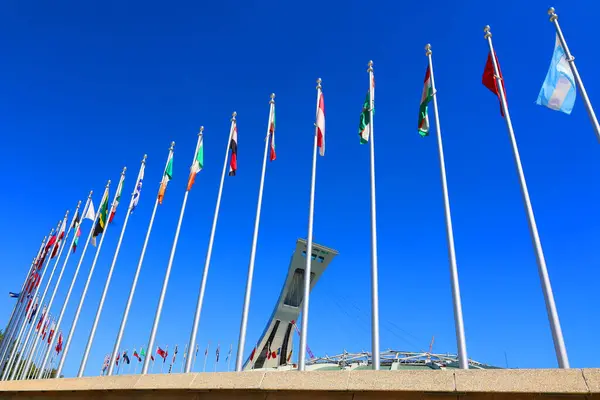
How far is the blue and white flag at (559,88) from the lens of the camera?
11.2m

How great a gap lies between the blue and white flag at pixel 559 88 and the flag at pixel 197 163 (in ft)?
41.1

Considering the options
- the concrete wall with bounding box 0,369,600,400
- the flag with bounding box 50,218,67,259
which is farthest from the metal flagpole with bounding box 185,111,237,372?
the flag with bounding box 50,218,67,259

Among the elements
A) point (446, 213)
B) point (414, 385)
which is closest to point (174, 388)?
point (414, 385)

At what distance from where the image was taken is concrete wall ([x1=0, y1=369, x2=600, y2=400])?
622 centimetres

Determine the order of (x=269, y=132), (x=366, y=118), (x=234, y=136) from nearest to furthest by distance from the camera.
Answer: (x=366, y=118) < (x=269, y=132) < (x=234, y=136)

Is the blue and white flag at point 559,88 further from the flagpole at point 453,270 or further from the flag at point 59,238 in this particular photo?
the flag at point 59,238

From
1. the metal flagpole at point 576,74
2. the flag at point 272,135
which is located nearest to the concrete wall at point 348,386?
the metal flagpole at point 576,74

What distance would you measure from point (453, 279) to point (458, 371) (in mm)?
3640

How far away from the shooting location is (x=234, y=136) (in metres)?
17.8

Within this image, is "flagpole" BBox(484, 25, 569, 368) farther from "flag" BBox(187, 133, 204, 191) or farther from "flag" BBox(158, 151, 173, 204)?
"flag" BBox(158, 151, 173, 204)

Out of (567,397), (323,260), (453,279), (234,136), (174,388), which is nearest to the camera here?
(567,397)

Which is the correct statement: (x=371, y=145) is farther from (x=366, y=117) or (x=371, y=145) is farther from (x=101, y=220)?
(x=101, y=220)

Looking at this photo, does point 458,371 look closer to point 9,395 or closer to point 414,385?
point 414,385

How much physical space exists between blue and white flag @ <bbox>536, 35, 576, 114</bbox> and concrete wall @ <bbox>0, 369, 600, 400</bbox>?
24.9ft
